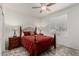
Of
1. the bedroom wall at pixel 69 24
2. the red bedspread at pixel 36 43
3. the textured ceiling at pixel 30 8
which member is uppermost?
the textured ceiling at pixel 30 8

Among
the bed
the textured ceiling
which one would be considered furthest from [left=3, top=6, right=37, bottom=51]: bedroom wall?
the bed

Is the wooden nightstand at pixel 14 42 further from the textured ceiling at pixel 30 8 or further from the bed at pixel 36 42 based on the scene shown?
the textured ceiling at pixel 30 8

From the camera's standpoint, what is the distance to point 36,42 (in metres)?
1.82

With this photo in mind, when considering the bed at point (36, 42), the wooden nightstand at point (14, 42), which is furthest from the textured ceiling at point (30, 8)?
the wooden nightstand at point (14, 42)

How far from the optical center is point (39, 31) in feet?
6.18

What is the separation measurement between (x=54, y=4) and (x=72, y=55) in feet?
3.04

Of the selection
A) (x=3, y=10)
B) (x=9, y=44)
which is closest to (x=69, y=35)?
(x=9, y=44)

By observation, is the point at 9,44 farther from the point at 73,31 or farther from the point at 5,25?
the point at 73,31

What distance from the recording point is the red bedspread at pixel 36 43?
182 centimetres

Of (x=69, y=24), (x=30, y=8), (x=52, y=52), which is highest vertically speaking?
(x=30, y=8)

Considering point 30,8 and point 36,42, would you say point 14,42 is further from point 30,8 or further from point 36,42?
point 30,8

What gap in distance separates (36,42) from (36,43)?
2 cm

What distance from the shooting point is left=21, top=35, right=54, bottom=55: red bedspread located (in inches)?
71.6

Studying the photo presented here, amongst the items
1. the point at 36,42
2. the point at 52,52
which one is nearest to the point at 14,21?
the point at 36,42
